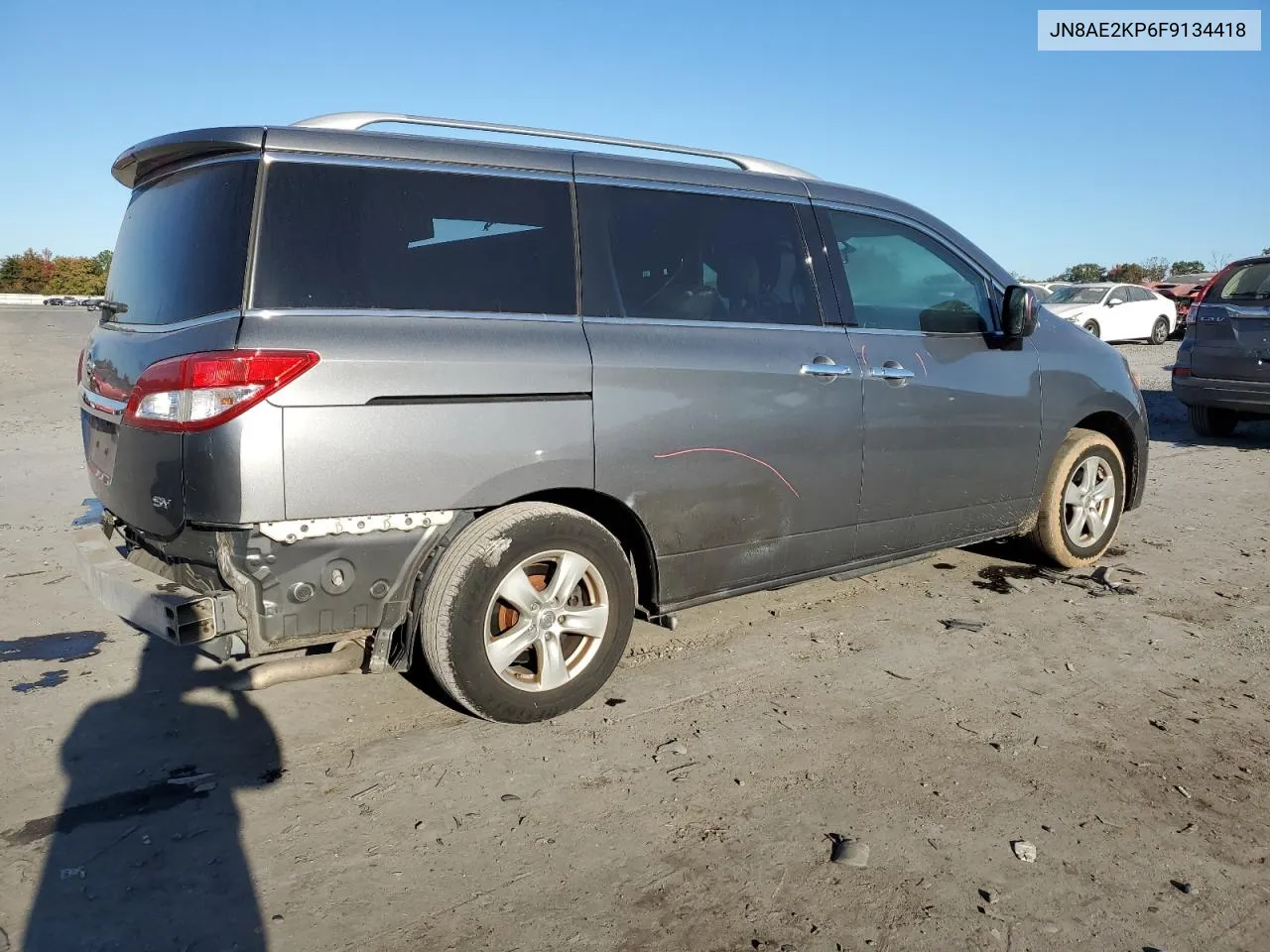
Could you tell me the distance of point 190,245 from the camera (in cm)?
332

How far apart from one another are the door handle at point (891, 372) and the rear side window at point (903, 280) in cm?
20

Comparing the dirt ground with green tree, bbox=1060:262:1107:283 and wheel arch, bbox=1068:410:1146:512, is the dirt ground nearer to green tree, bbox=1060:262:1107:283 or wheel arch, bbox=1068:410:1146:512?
wheel arch, bbox=1068:410:1146:512

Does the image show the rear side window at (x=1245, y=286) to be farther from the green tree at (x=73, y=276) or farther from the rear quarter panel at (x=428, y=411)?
the green tree at (x=73, y=276)

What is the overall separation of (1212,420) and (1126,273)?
4207cm

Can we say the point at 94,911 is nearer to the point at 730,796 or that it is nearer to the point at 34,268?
the point at 730,796

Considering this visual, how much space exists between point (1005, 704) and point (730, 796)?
1.33 m

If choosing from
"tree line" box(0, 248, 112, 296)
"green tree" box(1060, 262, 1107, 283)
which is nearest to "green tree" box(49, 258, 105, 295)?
"tree line" box(0, 248, 112, 296)

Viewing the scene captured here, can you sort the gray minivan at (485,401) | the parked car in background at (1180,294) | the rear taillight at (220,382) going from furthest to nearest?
the parked car in background at (1180,294) → the gray minivan at (485,401) → the rear taillight at (220,382)

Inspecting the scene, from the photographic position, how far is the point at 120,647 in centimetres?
440

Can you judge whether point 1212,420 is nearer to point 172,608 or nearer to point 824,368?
point 824,368

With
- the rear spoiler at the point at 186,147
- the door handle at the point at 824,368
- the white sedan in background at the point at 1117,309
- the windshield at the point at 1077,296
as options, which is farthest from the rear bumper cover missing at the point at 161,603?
the windshield at the point at 1077,296

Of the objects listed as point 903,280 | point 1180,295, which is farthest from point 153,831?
point 1180,295

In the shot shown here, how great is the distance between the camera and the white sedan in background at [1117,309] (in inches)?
935

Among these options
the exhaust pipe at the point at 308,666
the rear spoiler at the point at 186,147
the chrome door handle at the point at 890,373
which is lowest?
the exhaust pipe at the point at 308,666
